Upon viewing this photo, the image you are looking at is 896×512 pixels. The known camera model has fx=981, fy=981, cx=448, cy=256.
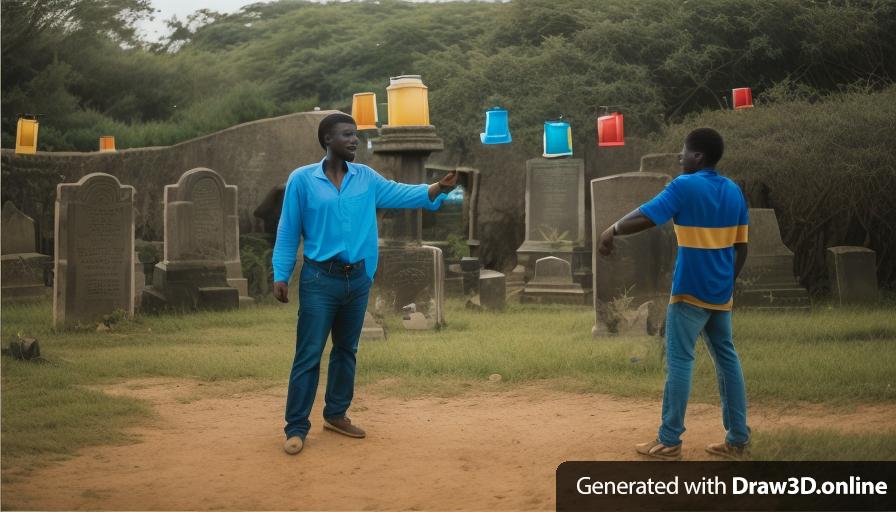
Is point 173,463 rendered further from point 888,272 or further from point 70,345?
point 888,272

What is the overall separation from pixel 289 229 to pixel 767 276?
7.74 metres

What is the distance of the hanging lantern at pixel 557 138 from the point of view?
589 inches

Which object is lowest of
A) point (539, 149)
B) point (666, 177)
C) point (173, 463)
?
point (173, 463)

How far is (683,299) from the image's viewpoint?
17.1 feet

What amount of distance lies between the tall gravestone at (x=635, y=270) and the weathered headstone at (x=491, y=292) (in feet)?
8.71

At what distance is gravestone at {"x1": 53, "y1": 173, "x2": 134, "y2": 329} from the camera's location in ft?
35.8

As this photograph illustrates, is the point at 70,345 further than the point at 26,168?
No

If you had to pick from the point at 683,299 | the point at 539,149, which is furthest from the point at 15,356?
the point at 539,149

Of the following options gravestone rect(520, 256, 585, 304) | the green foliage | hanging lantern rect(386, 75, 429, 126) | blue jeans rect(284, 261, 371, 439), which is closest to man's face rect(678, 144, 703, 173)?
blue jeans rect(284, 261, 371, 439)

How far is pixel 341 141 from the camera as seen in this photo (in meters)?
5.77

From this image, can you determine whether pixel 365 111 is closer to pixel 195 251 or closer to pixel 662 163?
pixel 195 251

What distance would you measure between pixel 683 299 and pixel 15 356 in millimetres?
6045

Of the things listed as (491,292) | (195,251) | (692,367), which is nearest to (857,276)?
(491,292)

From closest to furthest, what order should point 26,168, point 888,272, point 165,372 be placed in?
point 165,372 < point 888,272 < point 26,168
